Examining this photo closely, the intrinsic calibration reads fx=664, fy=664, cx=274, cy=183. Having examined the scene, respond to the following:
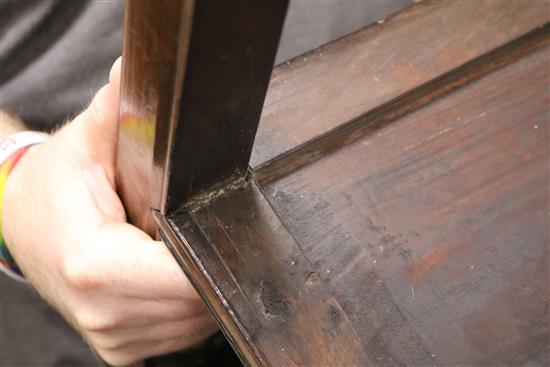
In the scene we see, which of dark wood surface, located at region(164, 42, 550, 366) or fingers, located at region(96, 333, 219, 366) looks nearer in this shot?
dark wood surface, located at region(164, 42, 550, 366)

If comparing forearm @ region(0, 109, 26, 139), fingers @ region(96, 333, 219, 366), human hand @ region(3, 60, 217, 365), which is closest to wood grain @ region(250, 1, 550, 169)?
human hand @ region(3, 60, 217, 365)

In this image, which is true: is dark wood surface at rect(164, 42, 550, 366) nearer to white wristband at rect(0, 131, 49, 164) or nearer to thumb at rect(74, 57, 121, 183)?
thumb at rect(74, 57, 121, 183)

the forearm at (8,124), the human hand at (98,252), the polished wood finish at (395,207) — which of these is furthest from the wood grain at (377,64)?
the forearm at (8,124)

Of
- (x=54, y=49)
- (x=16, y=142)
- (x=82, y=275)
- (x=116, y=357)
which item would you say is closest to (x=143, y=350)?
(x=116, y=357)

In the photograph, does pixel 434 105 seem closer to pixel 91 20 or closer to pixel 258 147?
pixel 258 147

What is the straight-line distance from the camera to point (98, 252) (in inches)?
18.9

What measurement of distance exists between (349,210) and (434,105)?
11 cm

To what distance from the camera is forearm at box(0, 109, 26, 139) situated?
66 cm

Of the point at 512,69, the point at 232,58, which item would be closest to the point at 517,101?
the point at 512,69

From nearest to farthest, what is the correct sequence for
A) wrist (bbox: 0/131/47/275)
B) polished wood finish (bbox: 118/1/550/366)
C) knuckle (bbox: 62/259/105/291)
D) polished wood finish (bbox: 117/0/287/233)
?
polished wood finish (bbox: 117/0/287/233) → polished wood finish (bbox: 118/1/550/366) → knuckle (bbox: 62/259/105/291) → wrist (bbox: 0/131/47/275)

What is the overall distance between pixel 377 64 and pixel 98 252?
0.24m

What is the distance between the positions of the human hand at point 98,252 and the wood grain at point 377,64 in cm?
11

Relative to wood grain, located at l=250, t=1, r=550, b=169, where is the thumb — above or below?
above

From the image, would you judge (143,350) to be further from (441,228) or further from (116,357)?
(441,228)
